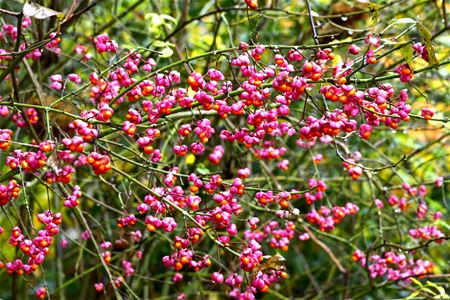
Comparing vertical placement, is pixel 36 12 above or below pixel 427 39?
below

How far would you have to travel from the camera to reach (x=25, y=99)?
9.37 feet

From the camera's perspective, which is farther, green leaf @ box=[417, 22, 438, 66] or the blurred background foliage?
the blurred background foliage

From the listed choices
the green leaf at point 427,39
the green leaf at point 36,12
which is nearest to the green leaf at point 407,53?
the green leaf at point 427,39

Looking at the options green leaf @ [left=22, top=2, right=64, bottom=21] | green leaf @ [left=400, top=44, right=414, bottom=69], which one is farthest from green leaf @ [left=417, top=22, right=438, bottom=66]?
green leaf @ [left=22, top=2, right=64, bottom=21]

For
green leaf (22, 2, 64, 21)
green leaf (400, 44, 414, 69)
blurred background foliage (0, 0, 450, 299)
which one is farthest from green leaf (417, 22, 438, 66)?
blurred background foliage (0, 0, 450, 299)

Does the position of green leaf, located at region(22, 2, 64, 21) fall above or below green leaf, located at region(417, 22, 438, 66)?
below

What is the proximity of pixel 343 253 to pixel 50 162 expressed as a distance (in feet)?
8.84

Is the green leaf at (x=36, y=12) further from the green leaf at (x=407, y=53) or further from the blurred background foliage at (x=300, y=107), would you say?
the blurred background foliage at (x=300, y=107)

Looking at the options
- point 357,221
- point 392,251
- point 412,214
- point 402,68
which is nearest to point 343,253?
point 357,221

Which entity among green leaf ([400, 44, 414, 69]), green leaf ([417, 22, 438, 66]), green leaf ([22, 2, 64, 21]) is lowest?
green leaf ([22, 2, 64, 21])

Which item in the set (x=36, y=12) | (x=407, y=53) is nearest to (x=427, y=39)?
(x=407, y=53)

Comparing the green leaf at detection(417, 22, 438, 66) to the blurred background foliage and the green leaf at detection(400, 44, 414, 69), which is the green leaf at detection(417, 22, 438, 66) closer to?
the green leaf at detection(400, 44, 414, 69)

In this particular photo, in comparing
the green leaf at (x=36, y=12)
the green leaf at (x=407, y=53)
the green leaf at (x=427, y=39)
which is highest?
the green leaf at (x=427, y=39)

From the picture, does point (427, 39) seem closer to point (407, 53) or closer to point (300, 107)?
point (407, 53)
